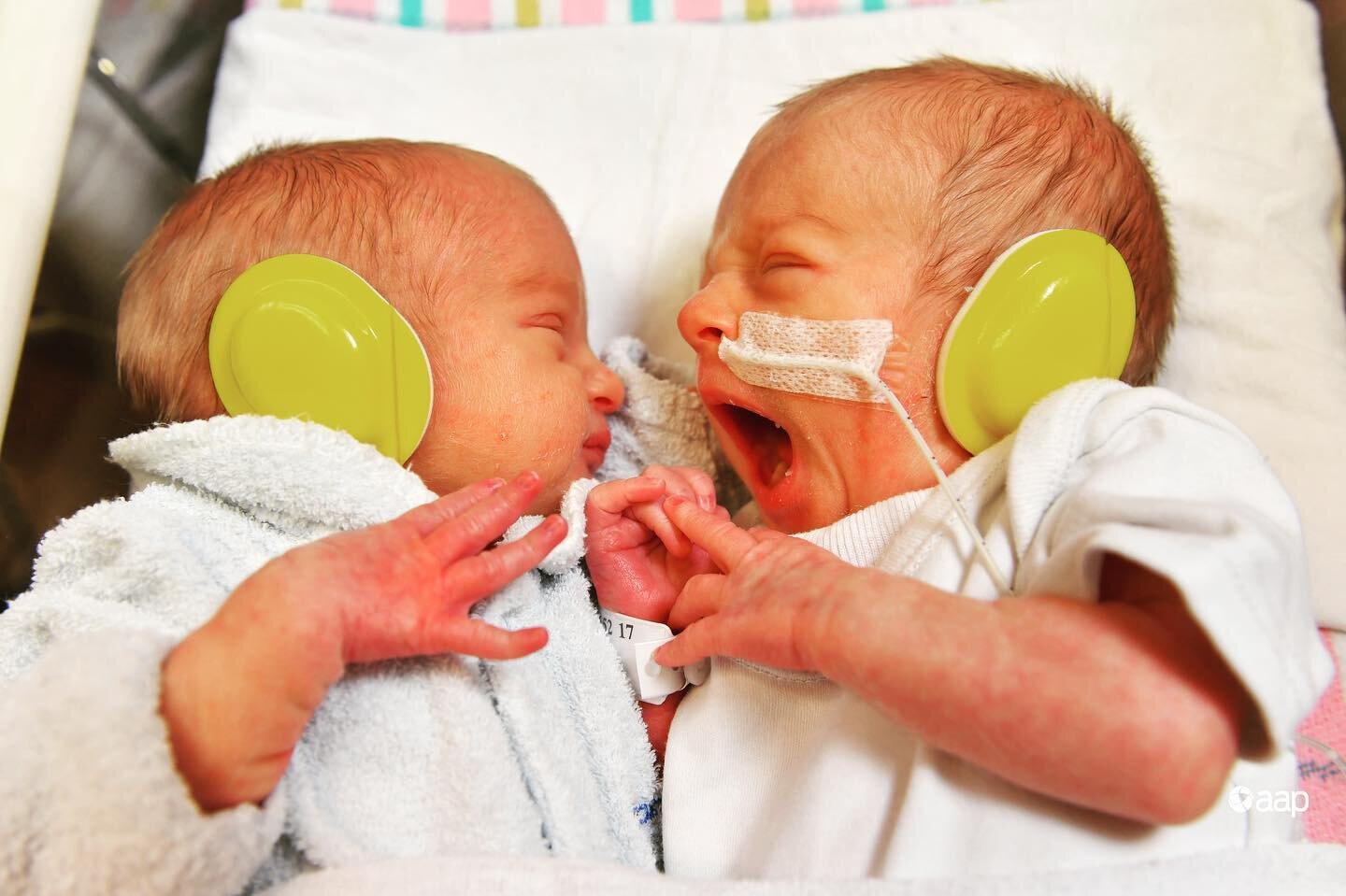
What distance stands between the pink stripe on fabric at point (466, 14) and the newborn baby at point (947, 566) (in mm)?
989

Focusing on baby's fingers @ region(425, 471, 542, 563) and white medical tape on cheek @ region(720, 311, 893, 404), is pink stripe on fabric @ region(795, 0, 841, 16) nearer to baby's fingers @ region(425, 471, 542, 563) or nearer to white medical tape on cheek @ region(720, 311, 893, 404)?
white medical tape on cheek @ region(720, 311, 893, 404)

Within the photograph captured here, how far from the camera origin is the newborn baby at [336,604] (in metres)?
0.81

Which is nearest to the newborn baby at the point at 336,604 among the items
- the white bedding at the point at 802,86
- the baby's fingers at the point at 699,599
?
the baby's fingers at the point at 699,599

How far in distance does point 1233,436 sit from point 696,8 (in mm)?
1491

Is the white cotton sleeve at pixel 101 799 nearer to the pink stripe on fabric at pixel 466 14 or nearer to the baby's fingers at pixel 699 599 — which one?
the baby's fingers at pixel 699 599

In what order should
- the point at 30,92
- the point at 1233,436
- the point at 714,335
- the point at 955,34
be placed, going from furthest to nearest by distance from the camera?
the point at 955,34 < the point at 714,335 < the point at 30,92 < the point at 1233,436

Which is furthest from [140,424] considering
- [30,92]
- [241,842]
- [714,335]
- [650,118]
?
[650,118]

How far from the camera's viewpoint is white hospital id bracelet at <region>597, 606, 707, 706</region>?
1191 mm

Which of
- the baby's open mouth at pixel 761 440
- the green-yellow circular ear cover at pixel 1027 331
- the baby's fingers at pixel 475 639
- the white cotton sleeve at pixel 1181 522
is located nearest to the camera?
the white cotton sleeve at pixel 1181 522

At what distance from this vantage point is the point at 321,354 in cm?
107

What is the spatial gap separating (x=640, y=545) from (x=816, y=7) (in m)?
1.32

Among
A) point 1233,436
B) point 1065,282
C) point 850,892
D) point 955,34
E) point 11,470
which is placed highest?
point 955,34

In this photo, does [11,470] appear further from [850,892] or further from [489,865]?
[850,892]

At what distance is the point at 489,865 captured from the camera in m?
0.90
